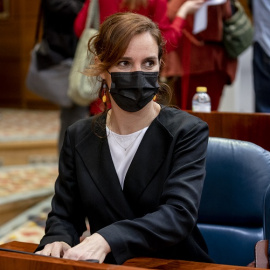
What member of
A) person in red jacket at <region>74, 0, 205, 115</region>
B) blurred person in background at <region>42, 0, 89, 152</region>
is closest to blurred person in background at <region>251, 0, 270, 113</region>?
person in red jacket at <region>74, 0, 205, 115</region>

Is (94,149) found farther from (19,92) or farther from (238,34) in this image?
(19,92)

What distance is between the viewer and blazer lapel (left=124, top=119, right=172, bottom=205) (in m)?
1.61

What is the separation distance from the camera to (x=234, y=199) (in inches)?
75.0

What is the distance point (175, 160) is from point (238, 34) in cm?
179

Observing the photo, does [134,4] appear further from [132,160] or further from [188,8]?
→ [132,160]

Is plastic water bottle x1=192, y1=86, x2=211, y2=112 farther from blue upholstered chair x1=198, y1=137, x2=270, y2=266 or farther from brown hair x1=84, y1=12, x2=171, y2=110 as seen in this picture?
brown hair x1=84, y1=12, x2=171, y2=110

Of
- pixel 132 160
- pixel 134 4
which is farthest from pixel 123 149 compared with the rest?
pixel 134 4

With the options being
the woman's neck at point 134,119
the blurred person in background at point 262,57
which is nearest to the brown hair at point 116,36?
the woman's neck at point 134,119

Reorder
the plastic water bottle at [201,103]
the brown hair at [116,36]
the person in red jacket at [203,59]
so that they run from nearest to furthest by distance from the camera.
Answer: the brown hair at [116,36] < the plastic water bottle at [201,103] < the person in red jacket at [203,59]

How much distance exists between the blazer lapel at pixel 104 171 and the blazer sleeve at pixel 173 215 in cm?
13

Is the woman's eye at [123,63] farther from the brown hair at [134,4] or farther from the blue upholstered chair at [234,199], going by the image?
the brown hair at [134,4]

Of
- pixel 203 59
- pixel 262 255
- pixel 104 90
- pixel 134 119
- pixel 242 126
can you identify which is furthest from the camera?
pixel 203 59

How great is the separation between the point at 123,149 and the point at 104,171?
0.09 metres

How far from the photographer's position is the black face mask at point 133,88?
1.60 m
